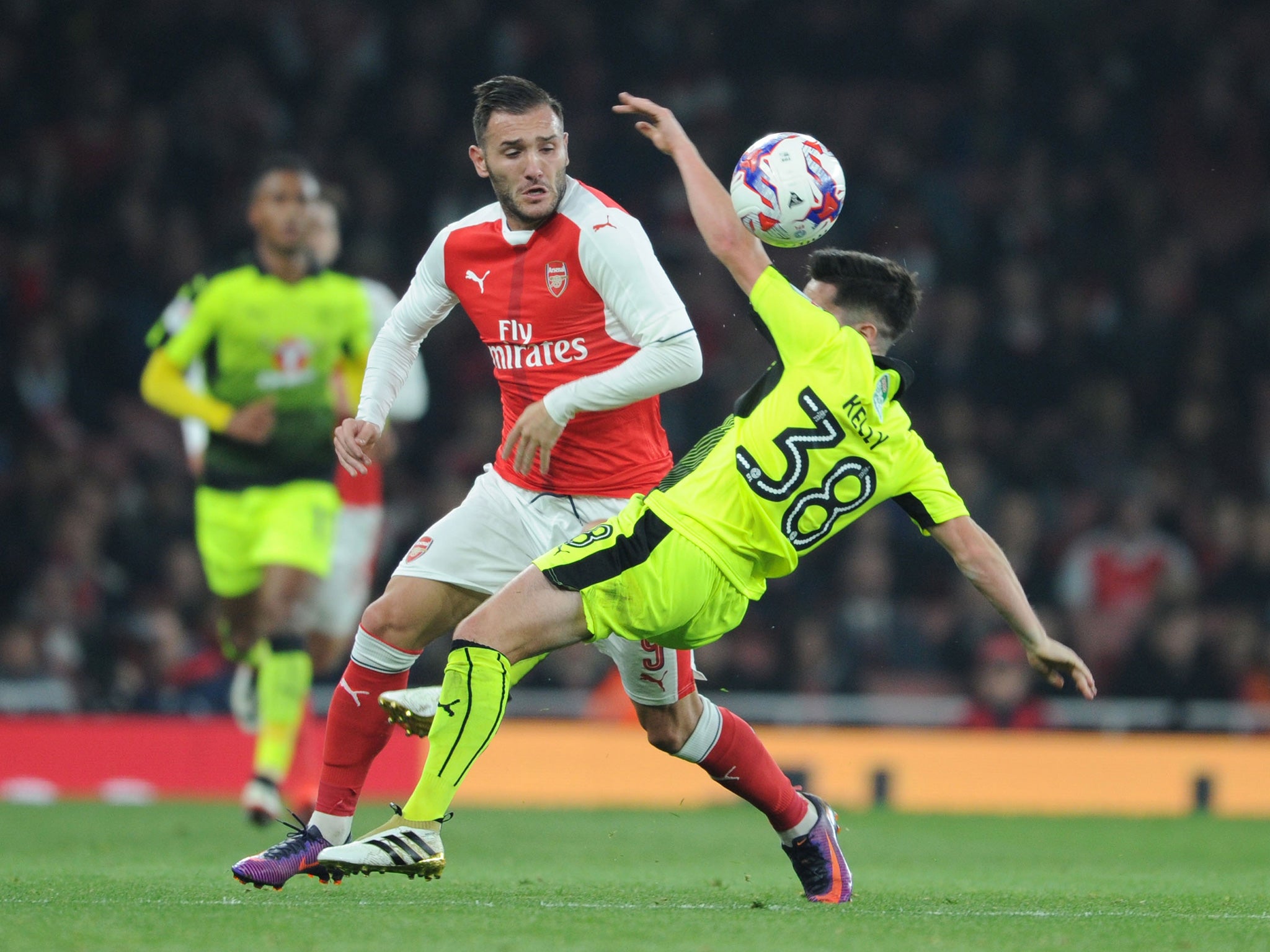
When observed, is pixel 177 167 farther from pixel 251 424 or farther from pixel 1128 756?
pixel 1128 756

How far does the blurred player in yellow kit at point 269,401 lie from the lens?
25.3 ft

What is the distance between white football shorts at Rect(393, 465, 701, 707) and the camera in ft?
17.0

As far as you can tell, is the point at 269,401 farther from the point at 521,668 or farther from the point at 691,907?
the point at 691,907

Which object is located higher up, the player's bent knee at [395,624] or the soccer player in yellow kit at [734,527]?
the soccer player in yellow kit at [734,527]

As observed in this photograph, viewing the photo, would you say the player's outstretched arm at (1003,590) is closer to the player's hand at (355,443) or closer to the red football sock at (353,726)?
the player's hand at (355,443)

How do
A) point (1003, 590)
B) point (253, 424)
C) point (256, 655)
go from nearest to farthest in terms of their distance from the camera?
point (1003, 590)
point (253, 424)
point (256, 655)

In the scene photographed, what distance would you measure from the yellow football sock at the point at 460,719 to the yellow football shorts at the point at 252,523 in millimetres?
3271

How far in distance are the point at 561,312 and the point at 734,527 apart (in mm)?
917

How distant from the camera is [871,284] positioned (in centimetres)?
480

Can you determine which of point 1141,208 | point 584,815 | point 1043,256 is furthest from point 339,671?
point 1141,208

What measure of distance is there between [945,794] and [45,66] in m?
9.12

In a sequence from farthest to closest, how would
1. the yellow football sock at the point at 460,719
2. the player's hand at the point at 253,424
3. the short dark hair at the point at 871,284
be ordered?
the player's hand at the point at 253,424, the short dark hair at the point at 871,284, the yellow football sock at the point at 460,719

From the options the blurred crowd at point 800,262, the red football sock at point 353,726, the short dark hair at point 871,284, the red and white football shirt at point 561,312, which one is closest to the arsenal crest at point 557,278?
the red and white football shirt at point 561,312

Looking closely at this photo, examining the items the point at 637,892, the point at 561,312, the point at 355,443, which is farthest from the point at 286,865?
the point at 561,312
